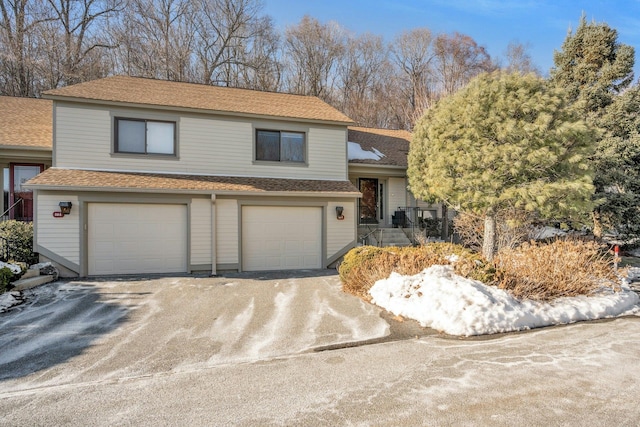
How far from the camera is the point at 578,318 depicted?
615 centimetres

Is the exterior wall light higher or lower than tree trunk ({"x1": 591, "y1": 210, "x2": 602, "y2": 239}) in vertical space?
higher

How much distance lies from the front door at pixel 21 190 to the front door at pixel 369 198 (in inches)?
441

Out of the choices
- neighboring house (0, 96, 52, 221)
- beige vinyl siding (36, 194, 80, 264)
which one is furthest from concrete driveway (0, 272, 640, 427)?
neighboring house (0, 96, 52, 221)

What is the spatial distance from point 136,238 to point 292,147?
545 centimetres

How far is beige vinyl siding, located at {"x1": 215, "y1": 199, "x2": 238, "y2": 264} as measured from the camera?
10.4 meters

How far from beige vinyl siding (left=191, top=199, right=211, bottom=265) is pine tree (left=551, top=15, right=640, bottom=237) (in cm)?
1262

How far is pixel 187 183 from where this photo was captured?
10.2m

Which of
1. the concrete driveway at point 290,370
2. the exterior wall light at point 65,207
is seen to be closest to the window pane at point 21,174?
the exterior wall light at point 65,207

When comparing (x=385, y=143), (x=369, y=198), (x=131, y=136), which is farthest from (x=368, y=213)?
(x=131, y=136)

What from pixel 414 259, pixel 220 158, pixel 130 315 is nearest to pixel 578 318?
pixel 414 259

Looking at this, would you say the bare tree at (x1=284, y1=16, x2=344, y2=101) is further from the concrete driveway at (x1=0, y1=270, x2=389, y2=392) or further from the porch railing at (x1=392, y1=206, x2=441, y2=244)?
the concrete driveway at (x1=0, y1=270, x2=389, y2=392)

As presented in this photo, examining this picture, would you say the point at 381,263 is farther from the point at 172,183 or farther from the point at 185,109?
the point at 185,109

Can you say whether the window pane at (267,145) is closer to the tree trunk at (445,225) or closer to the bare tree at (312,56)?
the tree trunk at (445,225)

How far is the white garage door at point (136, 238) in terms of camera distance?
31.3ft
